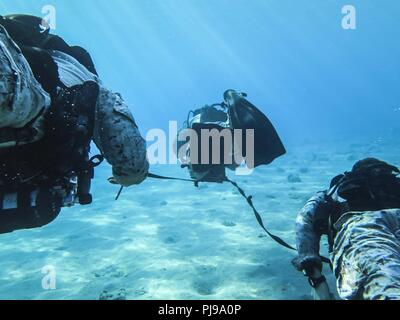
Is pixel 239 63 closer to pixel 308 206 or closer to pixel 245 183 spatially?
pixel 245 183

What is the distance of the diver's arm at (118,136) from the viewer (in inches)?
110

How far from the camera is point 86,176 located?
2.83m

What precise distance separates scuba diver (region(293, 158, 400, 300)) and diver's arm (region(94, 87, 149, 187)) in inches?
86.9

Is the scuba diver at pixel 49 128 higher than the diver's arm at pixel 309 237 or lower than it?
higher

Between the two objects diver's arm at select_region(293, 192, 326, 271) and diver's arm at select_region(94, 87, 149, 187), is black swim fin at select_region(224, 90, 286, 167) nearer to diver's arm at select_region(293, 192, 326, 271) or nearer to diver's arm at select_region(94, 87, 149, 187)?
diver's arm at select_region(293, 192, 326, 271)

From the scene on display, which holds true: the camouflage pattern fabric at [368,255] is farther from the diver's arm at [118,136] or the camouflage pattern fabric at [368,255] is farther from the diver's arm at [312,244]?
the diver's arm at [118,136]

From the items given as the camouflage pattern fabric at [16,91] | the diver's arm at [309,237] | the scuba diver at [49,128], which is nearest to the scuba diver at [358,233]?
the diver's arm at [309,237]

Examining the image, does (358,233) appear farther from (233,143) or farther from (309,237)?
(233,143)

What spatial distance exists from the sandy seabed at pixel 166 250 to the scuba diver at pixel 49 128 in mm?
5851

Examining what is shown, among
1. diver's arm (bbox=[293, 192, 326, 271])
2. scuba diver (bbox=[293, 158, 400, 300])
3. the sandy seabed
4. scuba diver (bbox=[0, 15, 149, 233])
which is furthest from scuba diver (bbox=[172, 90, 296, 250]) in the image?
the sandy seabed

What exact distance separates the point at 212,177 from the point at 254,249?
6176 millimetres

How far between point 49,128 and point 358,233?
121 inches

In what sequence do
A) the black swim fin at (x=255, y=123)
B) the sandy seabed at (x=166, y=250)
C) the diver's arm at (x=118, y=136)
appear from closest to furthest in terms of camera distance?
the diver's arm at (x=118, y=136) < the black swim fin at (x=255, y=123) < the sandy seabed at (x=166, y=250)
